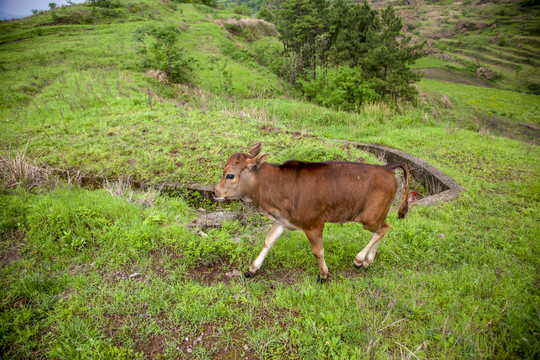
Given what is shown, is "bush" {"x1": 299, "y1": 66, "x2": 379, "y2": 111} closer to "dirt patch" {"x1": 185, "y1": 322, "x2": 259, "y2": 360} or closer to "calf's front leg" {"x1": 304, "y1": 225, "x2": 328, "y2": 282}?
"calf's front leg" {"x1": 304, "y1": 225, "x2": 328, "y2": 282}

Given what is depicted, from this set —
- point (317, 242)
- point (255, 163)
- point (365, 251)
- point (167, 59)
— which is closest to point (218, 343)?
point (317, 242)

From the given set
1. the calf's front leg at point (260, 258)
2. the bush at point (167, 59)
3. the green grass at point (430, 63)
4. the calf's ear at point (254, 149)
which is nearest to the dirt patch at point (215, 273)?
the calf's front leg at point (260, 258)

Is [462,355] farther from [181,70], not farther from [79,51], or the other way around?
[79,51]

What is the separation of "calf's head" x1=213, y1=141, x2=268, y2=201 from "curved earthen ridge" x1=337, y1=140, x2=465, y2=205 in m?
4.13

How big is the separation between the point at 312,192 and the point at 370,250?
133cm

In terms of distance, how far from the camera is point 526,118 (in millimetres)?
22109

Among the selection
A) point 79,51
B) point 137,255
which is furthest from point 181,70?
point 137,255

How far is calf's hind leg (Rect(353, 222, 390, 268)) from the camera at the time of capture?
3.98 meters

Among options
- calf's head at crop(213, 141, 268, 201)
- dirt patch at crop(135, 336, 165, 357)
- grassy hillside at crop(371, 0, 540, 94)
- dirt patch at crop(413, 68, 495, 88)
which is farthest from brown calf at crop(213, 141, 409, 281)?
dirt patch at crop(413, 68, 495, 88)

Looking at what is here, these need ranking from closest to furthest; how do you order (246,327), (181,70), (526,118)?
(246,327)
(181,70)
(526,118)

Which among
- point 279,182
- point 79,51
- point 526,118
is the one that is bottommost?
point 526,118

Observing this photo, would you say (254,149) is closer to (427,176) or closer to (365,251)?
(365,251)

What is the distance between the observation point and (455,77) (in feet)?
138

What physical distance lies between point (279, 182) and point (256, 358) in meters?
2.12
